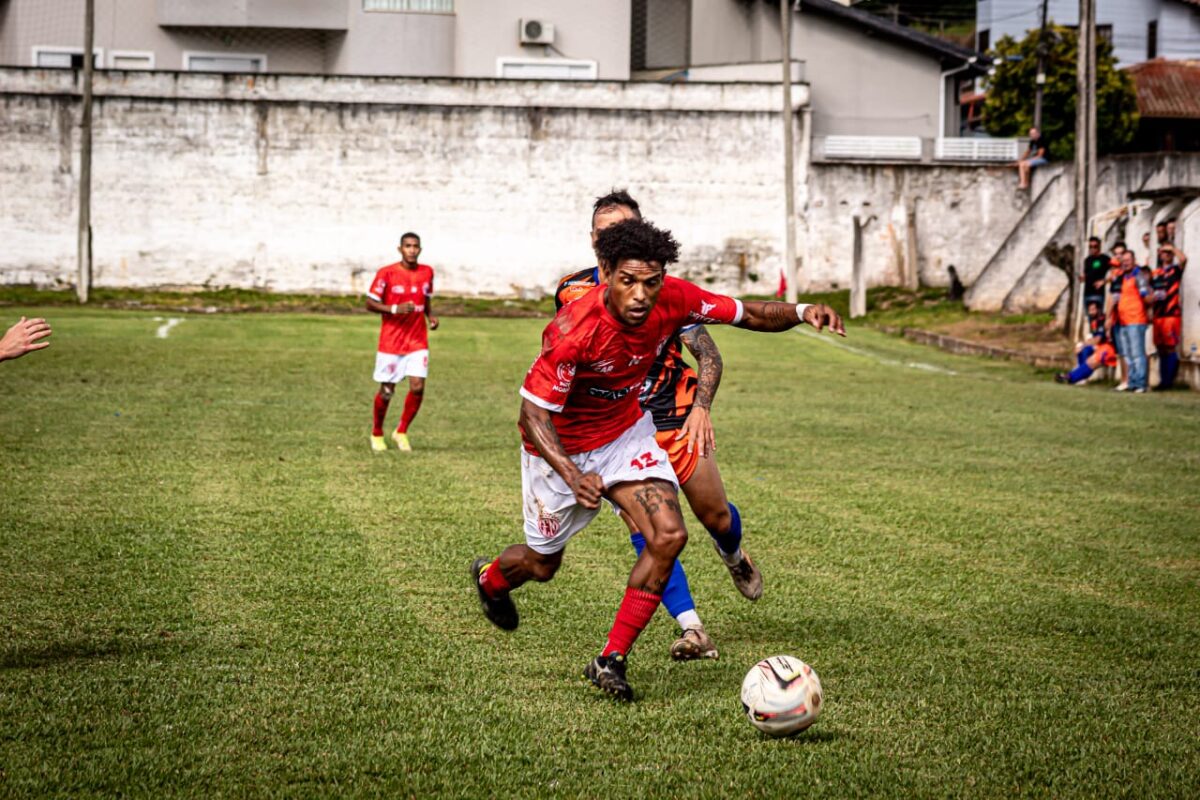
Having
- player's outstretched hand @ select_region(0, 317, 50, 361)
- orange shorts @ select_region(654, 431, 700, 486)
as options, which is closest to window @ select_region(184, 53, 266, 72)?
orange shorts @ select_region(654, 431, 700, 486)

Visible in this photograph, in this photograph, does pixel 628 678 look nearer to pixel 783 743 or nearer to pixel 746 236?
pixel 783 743

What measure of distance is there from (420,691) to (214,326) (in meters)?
22.0

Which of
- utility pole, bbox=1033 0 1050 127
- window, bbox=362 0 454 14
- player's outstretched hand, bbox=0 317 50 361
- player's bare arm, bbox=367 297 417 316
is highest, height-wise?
window, bbox=362 0 454 14

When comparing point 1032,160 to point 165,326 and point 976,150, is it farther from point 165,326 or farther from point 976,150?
point 165,326

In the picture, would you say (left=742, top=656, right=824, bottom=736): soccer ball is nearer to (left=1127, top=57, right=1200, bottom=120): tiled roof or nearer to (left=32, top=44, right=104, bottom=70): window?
(left=32, top=44, right=104, bottom=70): window

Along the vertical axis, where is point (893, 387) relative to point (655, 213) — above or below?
below

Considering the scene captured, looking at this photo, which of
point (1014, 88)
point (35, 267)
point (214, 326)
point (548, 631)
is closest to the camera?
point (548, 631)

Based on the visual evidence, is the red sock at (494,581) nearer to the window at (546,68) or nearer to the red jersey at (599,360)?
the red jersey at (599,360)

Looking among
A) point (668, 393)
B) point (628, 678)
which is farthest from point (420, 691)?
point (668, 393)

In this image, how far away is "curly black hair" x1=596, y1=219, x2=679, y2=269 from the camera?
525 centimetres

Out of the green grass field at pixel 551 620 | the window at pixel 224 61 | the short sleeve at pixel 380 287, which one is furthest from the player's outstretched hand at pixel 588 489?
the window at pixel 224 61

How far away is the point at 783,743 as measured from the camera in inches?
186

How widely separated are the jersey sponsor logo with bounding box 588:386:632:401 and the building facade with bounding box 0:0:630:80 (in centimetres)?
3318

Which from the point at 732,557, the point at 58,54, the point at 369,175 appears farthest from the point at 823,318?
the point at 58,54
